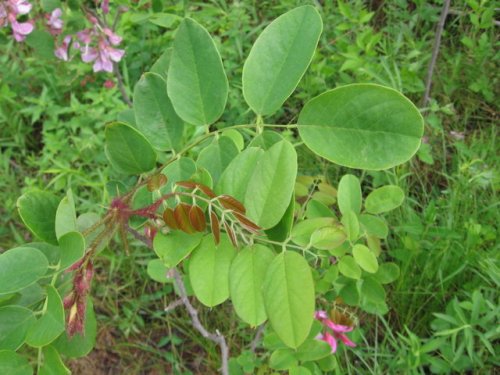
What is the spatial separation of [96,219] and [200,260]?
0.23 metres

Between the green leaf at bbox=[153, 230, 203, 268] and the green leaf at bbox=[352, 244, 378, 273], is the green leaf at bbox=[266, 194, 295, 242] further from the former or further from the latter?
the green leaf at bbox=[352, 244, 378, 273]

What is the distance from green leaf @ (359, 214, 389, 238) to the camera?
1.18 metres

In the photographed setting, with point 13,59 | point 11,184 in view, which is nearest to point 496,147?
point 11,184

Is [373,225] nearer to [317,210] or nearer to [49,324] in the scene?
[317,210]

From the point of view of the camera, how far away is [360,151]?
1.88ft

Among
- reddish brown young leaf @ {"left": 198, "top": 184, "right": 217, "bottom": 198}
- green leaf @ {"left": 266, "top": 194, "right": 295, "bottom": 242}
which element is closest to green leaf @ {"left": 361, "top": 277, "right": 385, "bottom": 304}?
green leaf @ {"left": 266, "top": 194, "right": 295, "bottom": 242}

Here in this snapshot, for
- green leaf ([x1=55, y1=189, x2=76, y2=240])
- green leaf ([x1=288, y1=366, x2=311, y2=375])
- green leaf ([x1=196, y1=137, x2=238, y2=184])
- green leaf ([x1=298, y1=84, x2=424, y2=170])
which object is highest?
green leaf ([x1=298, y1=84, x2=424, y2=170])

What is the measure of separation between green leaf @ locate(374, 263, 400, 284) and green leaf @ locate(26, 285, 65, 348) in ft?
2.71

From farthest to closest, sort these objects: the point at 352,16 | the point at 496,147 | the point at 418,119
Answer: the point at 352,16 < the point at 496,147 < the point at 418,119

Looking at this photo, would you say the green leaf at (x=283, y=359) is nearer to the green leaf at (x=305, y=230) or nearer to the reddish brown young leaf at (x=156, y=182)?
the green leaf at (x=305, y=230)

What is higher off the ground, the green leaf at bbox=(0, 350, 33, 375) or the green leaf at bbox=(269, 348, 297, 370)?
the green leaf at bbox=(0, 350, 33, 375)

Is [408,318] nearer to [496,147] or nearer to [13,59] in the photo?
[496,147]

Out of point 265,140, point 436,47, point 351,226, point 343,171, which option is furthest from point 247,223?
point 436,47

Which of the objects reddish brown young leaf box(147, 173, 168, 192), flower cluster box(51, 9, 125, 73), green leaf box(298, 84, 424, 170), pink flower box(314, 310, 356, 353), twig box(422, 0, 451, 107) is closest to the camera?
green leaf box(298, 84, 424, 170)
